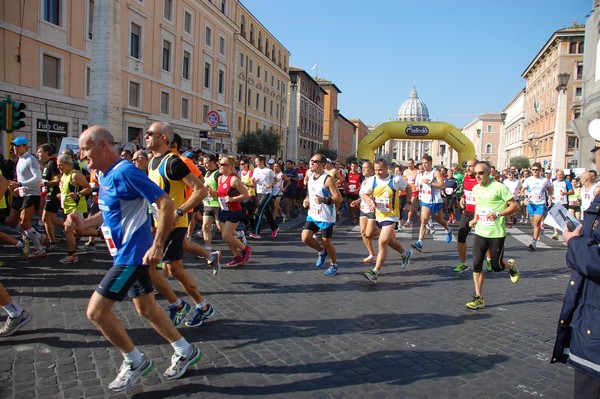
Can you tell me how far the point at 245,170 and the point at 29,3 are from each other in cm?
1423

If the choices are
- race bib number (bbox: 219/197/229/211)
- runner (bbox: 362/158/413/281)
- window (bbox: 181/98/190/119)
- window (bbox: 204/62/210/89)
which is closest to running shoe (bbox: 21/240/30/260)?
race bib number (bbox: 219/197/229/211)

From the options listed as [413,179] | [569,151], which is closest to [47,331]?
[413,179]

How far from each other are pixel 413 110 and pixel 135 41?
162m

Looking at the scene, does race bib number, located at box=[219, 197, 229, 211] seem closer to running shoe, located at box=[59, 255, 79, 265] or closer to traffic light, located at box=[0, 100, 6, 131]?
running shoe, located at box=[59, 255, 79, 265]

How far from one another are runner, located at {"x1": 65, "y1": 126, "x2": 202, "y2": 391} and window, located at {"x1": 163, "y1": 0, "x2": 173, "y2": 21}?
31569mm

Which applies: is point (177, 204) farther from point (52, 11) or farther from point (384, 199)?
point (52, 11)

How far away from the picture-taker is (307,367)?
3918 millimetres

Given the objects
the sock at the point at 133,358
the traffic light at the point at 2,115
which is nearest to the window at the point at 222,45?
the traffic light at the point at 2,115

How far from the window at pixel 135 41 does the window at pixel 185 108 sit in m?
6.23

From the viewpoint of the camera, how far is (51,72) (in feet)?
70.5

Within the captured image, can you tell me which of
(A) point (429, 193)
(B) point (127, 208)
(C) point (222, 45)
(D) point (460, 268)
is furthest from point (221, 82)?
(B) point (127, 208)

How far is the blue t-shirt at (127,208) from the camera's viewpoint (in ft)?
10.8

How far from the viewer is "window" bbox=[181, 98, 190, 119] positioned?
1375 inches

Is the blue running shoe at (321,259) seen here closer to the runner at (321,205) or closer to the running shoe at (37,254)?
the runner at (321,205)
